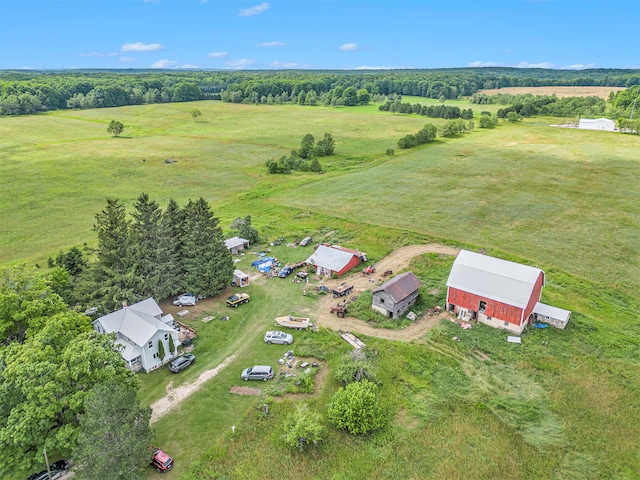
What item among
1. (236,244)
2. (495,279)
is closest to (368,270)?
(495,279)

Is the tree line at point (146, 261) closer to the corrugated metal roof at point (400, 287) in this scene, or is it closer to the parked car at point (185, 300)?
the parked car at point (185, 300)

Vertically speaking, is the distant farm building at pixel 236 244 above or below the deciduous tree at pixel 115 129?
below

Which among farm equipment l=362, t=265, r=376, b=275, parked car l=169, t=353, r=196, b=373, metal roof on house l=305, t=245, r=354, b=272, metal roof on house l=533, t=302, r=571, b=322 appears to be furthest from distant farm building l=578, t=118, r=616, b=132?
parked car l=169, t=353, r=196, b=373

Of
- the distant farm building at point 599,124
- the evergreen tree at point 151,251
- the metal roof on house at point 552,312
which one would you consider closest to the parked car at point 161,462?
the evergreen tree at point 151,251

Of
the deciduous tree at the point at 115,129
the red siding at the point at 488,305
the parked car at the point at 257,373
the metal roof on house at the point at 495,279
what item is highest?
the deciduous tree at the point at 115,129

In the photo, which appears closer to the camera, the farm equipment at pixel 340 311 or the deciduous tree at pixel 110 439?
the deciduous tree at pixel 110 439

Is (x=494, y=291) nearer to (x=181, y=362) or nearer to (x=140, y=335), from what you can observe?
(x=181, y=362)
